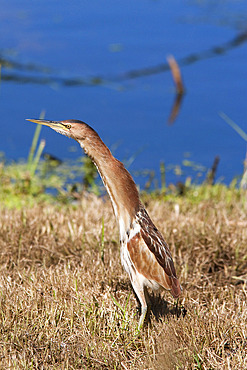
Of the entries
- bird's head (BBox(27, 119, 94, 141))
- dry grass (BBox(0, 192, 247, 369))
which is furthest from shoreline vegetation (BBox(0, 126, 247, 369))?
bird's head (BBox(27, 119, 94, 141))

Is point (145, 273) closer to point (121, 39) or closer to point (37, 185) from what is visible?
point (37, 185)

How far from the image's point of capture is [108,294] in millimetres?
3178

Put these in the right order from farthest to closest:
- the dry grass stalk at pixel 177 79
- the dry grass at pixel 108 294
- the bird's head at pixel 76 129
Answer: the dry grass stalk at pixel 177 79 → the bird's head at pixel 76 129 → the dry grass at pixel 108 294

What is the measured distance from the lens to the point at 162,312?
3088 millimetres

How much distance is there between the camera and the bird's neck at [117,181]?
2.89 metres

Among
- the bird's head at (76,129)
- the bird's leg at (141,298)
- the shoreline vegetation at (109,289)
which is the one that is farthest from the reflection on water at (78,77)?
the bird's leg at (141,298)

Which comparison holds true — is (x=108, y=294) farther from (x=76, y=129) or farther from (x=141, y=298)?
(x=76, y=129)

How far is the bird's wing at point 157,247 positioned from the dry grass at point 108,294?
0.52 ft

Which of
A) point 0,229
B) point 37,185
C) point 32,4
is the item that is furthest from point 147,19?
point 0,229

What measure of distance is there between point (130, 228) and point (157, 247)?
15 cm

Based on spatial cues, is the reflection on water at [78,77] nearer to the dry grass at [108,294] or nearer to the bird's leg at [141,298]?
the dry grass at [108,294]

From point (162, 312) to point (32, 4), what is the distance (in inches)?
259

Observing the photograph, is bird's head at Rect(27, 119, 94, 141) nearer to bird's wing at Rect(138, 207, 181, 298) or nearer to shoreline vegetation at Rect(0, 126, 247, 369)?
bird's wing at Rect(138, 207, 181, 298)

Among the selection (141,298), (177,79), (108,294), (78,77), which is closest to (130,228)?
(141,298)
